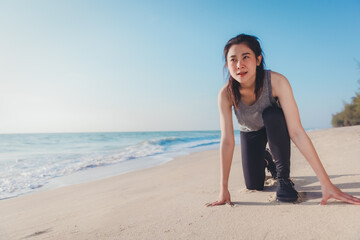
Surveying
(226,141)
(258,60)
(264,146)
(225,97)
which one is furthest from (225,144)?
(258,60)

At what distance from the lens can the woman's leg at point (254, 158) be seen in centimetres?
244

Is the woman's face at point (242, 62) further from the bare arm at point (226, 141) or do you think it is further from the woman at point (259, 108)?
the bare arm at point (226, 141)

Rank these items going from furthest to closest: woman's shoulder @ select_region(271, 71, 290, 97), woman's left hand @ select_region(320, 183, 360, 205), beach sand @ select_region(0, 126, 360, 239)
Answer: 1. woman's shoulder @ select_region(271, 71, 290, 97)
2. woman's left hand @ select_region(320, 183, 360, 205)
3. beach sand @ select_region(0, 126, 360, 239)

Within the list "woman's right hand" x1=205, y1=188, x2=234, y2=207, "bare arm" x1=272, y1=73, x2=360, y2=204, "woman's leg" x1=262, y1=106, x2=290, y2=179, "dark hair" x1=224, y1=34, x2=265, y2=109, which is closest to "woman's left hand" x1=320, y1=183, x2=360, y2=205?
"bare arm" x1=272, y1=73, x2=360, y2=204

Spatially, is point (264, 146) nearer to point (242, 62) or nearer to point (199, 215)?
point (242, 62)

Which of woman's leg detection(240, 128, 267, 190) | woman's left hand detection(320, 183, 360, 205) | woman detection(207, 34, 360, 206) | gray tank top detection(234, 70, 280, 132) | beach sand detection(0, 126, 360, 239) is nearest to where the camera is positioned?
beach sand detection(0, 126, 360, 239)

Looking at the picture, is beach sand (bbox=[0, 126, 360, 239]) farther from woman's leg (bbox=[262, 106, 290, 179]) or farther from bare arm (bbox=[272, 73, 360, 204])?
woman's leg (bbox=[262, 106, 290, 179])

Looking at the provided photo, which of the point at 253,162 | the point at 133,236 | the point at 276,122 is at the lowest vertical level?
the point at 133,236

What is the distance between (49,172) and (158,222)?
519 centimetres

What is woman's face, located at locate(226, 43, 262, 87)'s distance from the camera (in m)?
2.04

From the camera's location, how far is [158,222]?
1.77 m

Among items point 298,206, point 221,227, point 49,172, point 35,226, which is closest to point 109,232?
point 221,227

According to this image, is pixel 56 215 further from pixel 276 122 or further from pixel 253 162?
pixel 276 122

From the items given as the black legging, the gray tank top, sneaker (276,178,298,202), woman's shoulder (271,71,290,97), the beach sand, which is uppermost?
woman's shoulder (271,71,290,97)
